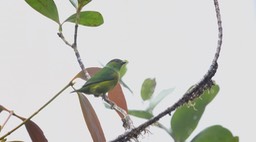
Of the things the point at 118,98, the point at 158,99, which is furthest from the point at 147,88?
the point at 118,98

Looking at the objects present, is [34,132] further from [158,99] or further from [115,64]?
[158,99]

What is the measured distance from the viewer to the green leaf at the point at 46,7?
0.39 meters

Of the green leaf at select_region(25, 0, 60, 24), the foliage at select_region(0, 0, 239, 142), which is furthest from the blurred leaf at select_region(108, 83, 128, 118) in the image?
the green leaf at select_region(25, 0, 60, 24)

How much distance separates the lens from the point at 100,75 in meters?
0.30

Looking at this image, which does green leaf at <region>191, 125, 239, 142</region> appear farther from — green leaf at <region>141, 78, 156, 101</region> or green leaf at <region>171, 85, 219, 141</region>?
green leaf at <region>141, 78, 156, 101</region>

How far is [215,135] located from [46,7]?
241 mm

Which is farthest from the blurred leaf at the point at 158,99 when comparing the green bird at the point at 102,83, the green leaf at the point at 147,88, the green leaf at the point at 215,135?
the green bird at the point at 102,83

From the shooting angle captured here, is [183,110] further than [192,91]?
Yes

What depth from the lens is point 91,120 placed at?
36cm

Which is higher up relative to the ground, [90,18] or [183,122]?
[90,18]

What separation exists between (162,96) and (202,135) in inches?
6.5

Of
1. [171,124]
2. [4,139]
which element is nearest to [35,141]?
[4,139]

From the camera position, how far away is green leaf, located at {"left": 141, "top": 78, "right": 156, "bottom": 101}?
54 centimetres

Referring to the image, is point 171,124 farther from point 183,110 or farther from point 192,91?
point 192,91
